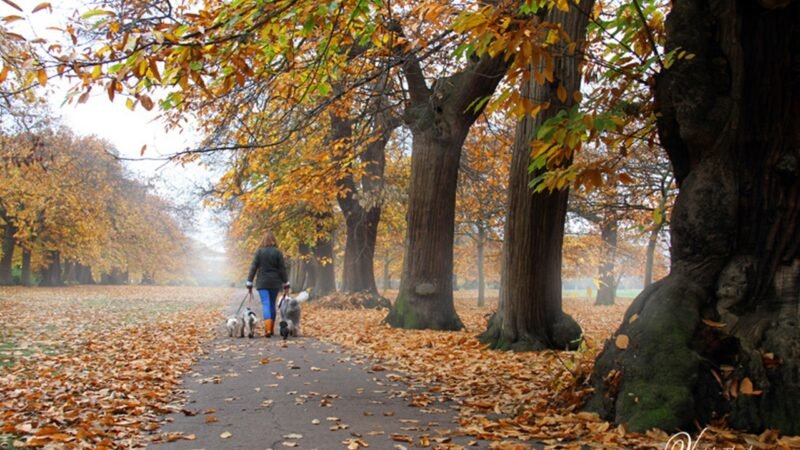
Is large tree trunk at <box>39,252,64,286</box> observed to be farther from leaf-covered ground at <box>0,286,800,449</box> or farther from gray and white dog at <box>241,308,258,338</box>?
gray and white dog at <box>241,308,258,338</box>

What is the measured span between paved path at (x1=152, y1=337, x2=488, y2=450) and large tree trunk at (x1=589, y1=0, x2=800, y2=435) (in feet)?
5.13

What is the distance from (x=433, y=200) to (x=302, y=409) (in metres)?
7.26

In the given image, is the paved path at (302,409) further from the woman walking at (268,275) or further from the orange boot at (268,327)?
the orange boot at (268,327)

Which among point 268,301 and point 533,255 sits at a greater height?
point 533,255

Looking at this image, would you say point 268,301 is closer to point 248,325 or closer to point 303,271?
point 248,325

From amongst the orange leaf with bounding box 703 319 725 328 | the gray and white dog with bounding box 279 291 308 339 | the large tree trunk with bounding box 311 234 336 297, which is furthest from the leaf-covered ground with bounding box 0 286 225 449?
the large tree trunk with bounding box 311 234 336 297

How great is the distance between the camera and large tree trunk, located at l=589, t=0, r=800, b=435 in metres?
4.41

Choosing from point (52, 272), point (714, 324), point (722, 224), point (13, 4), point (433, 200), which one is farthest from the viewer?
point (52, 272)

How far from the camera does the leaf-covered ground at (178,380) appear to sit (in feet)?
14.4

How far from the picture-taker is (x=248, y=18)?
4.32m

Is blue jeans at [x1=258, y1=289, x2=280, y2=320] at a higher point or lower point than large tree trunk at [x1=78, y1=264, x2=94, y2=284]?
higher

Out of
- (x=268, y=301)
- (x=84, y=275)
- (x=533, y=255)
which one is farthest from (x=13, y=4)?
(x=84, y=275)

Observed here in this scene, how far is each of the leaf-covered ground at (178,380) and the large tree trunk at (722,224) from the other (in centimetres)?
41

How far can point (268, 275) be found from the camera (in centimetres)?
1166
